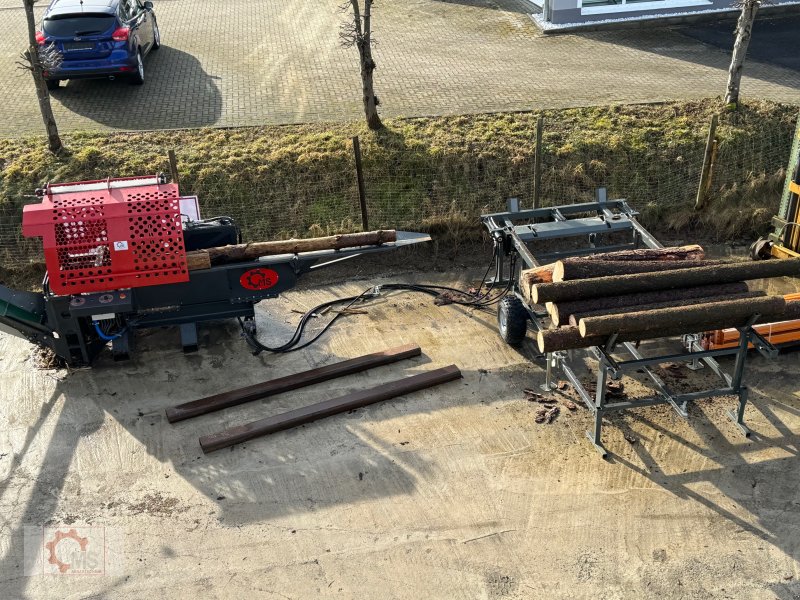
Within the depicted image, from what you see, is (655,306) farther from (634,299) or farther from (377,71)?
(377,71)

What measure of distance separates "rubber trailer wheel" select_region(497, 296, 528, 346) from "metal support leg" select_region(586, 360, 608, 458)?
1.70m

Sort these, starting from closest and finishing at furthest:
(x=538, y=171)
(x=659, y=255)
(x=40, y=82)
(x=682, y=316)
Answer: (x=682, y=316)
(x=659, y=255)
(x=40, y=82)
(x=538, y=171)

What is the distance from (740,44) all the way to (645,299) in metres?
7.00

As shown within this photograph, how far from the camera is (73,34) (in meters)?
14.6

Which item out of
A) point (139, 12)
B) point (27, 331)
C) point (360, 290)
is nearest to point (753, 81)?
point (360, 290)

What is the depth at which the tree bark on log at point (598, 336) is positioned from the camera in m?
8.23

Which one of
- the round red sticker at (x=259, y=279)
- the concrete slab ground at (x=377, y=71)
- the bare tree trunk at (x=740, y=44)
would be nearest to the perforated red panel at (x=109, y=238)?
the round red sticker at (x=259, y=279)

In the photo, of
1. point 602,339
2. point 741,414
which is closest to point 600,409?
point 602,339

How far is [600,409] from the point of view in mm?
8500

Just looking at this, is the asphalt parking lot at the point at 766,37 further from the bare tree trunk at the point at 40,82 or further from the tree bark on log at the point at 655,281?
the bare tree trunk at the point at 40,82

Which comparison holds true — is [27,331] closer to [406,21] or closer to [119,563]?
[119,563]

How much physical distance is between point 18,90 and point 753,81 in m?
13.4

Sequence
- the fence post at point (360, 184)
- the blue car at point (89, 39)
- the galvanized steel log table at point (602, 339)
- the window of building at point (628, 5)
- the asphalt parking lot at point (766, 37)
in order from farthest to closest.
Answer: the window of building at point (628, 5)
the asphalt parking lot at point (766, 37)
the blue car at point (89, 39)
the fence post at point (360, 184)
the galvanized steel log table at point (602, 339)

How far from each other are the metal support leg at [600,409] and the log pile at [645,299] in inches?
12.2
